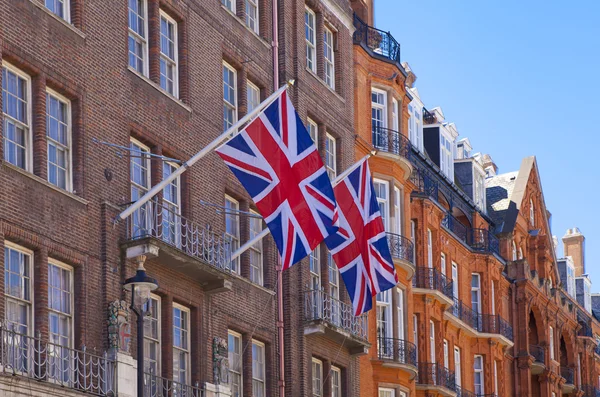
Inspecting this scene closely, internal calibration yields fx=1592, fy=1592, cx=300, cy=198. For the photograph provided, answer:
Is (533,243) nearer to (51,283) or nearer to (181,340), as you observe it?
(181,340)

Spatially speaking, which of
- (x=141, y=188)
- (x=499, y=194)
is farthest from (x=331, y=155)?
(x=499, y=194)

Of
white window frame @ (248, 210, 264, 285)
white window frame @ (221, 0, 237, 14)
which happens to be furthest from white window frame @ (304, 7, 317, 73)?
white window frame @ (248, 210, 264, 285)

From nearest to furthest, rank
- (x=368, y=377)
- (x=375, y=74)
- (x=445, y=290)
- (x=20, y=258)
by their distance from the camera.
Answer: (x=20, y=258) → (x=368, y=377) → (x=375, y=74) → (x=445, y=290)

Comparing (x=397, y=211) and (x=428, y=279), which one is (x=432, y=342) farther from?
(x=397, y=211)

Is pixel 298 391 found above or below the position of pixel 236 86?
below

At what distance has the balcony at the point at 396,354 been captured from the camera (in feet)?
169

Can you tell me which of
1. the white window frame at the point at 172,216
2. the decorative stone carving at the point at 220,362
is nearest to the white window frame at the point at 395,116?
the white window frame at the point at 172,216

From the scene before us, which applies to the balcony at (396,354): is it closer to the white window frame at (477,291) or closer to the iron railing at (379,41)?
the iron railing at (379,41)

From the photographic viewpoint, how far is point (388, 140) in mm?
53625

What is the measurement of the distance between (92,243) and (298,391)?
1160 centimetres

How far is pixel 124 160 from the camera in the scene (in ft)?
117

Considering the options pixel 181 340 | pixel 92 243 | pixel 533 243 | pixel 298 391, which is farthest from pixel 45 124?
pixel 533 243

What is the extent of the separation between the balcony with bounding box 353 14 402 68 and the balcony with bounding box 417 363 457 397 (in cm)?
1154

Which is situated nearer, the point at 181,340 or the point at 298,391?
the point at 181,340
